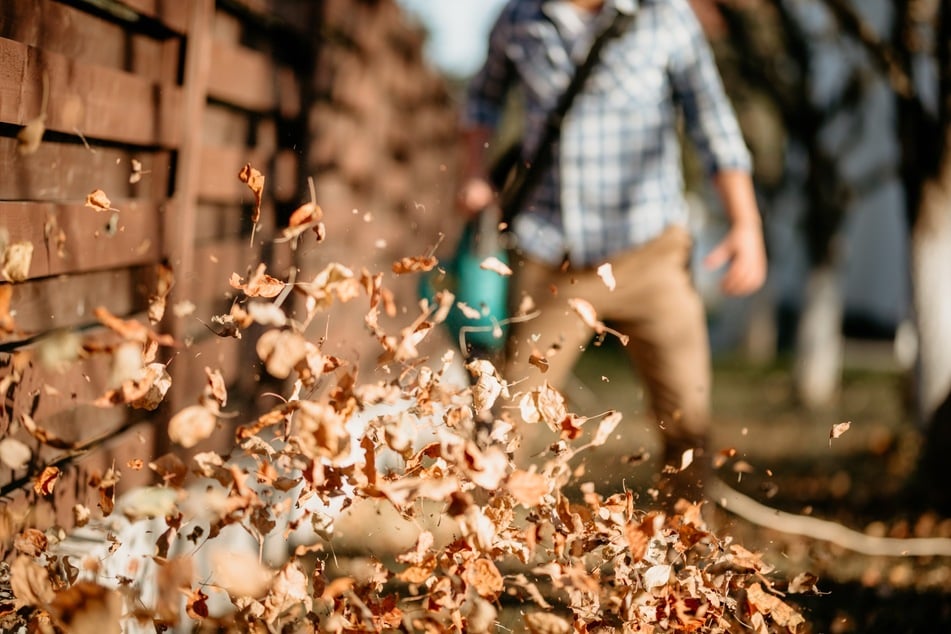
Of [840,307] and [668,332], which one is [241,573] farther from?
[840,307]

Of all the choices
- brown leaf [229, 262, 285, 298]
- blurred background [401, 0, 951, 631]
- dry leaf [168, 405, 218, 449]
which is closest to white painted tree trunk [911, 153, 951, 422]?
blurred background [401, 0, 951, 631]

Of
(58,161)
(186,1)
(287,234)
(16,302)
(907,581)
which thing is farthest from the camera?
(907,581)

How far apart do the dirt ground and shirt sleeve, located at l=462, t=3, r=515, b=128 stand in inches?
36.2

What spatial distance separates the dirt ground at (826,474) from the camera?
2520 millimetres

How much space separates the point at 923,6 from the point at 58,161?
379 cm

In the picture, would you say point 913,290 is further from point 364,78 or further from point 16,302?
point 16,302

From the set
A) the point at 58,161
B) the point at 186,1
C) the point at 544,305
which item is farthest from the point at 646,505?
the point at 186,1

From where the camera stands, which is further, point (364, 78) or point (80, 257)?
point (364, 78)

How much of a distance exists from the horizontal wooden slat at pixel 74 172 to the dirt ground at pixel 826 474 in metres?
1.17

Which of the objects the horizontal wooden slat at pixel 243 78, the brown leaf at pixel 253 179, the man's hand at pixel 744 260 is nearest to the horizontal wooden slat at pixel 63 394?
the brown leaf at pixel 253 179

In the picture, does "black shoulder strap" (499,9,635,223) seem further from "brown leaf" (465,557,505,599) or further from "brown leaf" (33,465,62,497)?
"brown leaf" (33,465,62,497)

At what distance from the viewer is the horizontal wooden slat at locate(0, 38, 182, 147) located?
163cm

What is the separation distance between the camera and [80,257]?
1.95 meters

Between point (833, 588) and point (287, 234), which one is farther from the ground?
point (287, 234)
